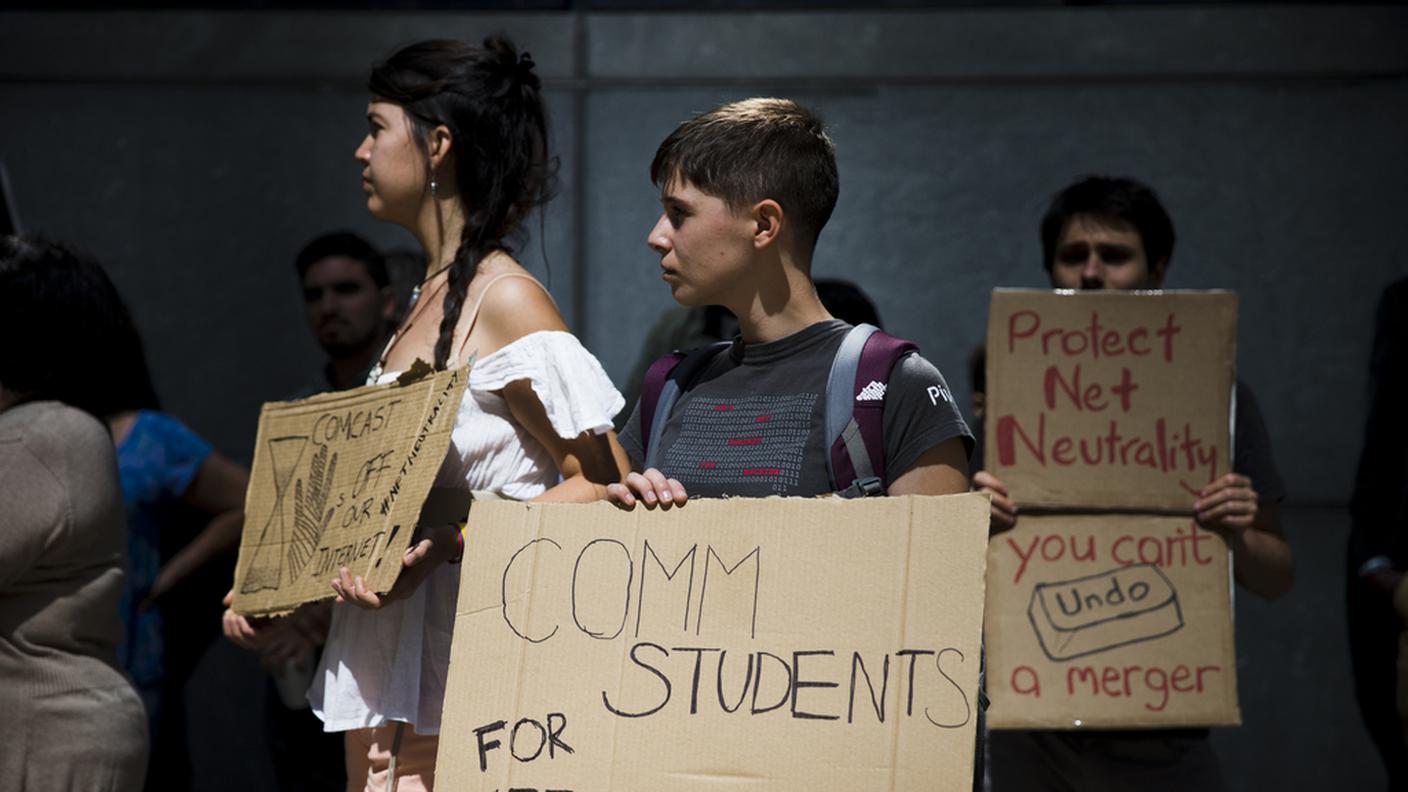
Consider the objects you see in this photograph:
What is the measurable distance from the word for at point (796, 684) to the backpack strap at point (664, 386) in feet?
1.39

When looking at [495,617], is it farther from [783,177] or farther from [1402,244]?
[1402,244]

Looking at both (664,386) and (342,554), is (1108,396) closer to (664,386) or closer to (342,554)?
(664,386)

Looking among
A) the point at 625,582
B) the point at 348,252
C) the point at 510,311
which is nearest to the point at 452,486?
the point at 510,311

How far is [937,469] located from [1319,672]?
329cm

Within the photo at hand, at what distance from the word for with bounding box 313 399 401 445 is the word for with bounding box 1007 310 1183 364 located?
4.72 ft

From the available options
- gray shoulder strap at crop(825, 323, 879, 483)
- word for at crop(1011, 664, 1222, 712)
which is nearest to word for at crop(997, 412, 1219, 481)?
word for at crop(1011, 664, 1222, 712)

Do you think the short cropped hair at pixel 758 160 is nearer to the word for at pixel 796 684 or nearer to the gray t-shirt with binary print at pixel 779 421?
the gray t-shirt with binary print at pixel 779 421

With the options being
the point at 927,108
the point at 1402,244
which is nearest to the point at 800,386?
the point at 927,108

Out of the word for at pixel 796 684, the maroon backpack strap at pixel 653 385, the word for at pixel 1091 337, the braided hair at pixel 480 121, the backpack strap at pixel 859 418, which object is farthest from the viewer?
the word for at pixel 1091 337

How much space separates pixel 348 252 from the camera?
497cm

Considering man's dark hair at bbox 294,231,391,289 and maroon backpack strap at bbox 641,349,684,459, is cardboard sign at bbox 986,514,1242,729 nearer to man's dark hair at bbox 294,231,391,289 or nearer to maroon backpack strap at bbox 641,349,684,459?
maroon backpack strap at bbox 641,349,684,459

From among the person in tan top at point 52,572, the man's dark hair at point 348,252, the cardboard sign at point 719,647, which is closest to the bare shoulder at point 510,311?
the cardboard sign at point 719,647

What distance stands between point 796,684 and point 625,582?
0.28 metres

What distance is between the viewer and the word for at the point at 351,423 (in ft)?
9.01
